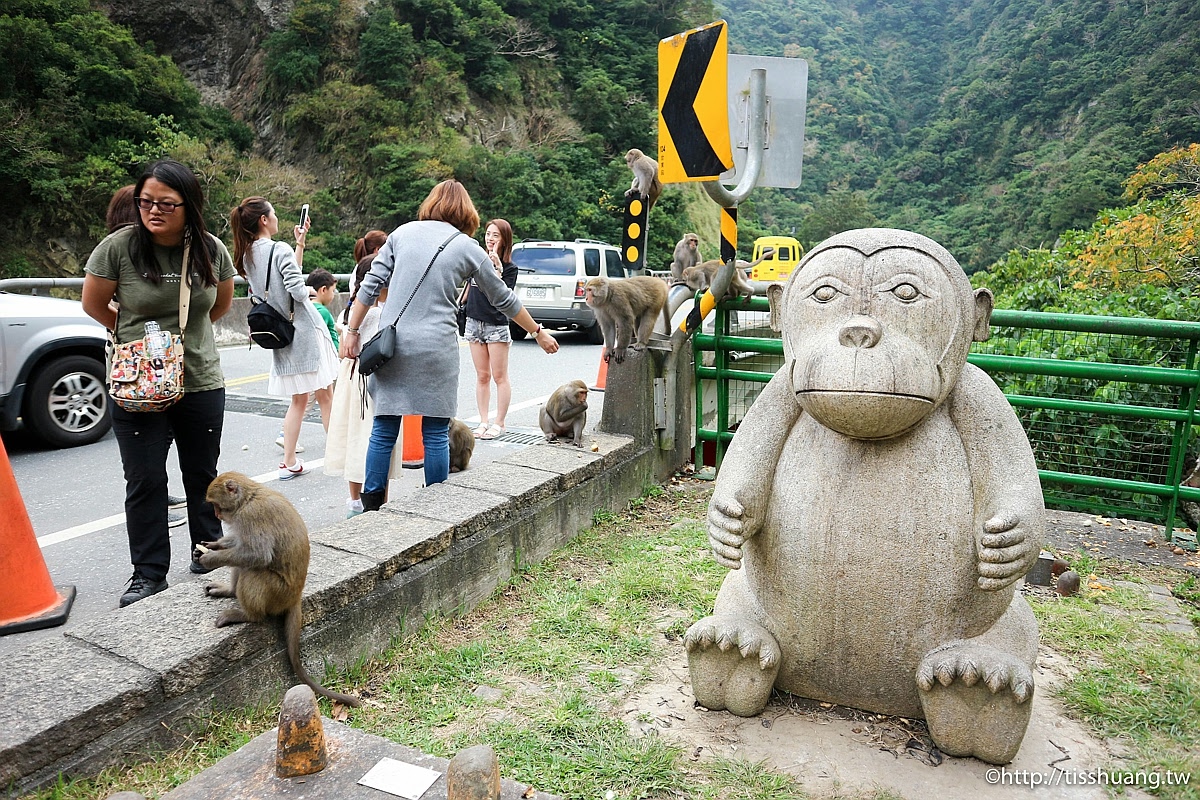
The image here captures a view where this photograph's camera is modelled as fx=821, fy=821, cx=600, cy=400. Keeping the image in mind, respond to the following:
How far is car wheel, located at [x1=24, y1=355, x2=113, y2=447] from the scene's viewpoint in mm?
6488

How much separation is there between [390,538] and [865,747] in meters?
2.03

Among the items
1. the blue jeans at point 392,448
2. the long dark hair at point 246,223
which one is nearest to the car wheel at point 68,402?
the long dark hair at point 246,223

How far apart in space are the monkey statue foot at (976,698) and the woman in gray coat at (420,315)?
8.50 ft

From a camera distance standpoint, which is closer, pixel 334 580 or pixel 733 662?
pixel 733 662

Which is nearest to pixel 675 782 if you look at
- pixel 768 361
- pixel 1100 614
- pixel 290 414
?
pixel 1100 614

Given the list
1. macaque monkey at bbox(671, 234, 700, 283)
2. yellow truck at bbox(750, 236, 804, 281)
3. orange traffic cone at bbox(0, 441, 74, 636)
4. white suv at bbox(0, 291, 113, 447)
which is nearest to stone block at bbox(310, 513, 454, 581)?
orange traffic cone at bbox(0, 441, 74, 636)

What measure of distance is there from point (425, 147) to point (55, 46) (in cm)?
944

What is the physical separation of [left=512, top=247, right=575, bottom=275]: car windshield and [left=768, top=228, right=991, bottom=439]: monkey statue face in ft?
40.7

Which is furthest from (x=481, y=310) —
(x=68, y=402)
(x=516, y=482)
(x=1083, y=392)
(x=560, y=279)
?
(x=560, y=279)

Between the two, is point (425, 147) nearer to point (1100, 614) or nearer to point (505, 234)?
point (505, 234)

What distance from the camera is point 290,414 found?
603cm

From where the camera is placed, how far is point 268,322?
562 cm

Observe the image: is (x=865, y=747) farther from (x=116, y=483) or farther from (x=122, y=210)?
(x=116, y=483)

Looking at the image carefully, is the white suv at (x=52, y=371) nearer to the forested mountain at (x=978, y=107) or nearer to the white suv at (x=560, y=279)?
the white suv at (x=560, y=279)
